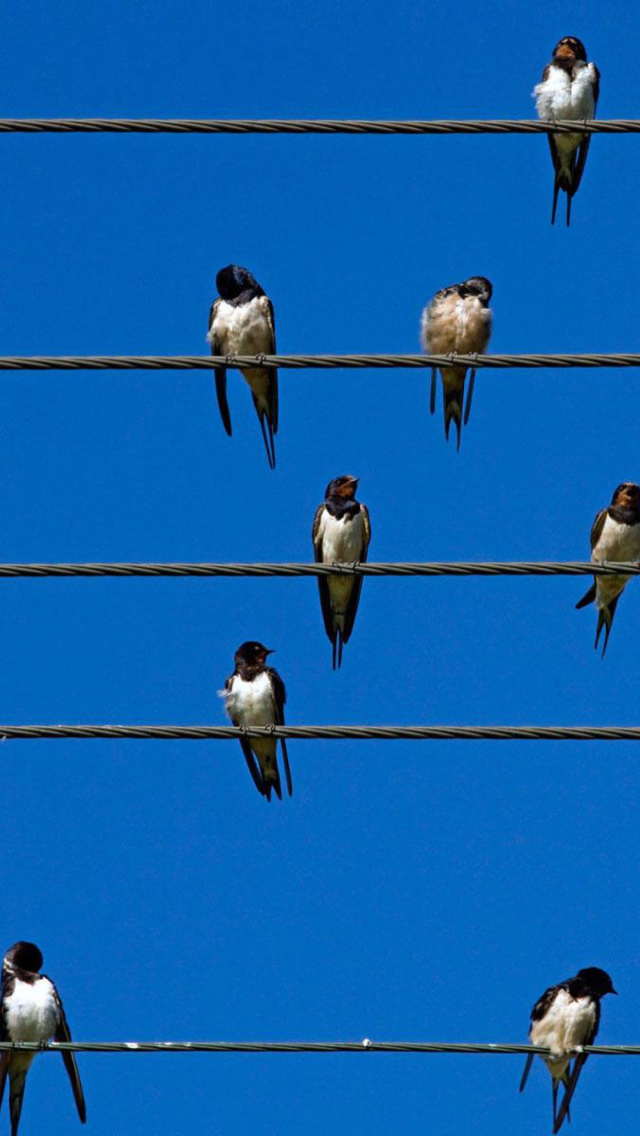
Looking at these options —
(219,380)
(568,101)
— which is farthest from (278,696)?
(568,101)

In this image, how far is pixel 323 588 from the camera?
10.7 metres

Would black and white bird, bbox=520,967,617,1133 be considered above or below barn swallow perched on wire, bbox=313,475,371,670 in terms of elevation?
below

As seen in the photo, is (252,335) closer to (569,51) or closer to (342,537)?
(342,537)

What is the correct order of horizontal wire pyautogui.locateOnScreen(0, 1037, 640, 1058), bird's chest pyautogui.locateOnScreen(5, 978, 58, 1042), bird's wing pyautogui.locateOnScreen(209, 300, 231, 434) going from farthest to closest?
bird's wing pyautogui.locateOnScreen(209, 300, 231, 434) < bird's chest pyautogui.locateOnScreen(5, 978, 58, 1042) < horizontal wire pyautogui.locateOnScreen(0, 1037, 640, 1058)

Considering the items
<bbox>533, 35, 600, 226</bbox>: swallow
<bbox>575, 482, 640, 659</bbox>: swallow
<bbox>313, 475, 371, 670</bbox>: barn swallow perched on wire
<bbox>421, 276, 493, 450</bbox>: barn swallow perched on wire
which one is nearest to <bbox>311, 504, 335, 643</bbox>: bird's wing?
<bbox>313, 475, 371, 670</bbox>: barn swallow perched on wire

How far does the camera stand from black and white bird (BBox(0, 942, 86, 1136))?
28.1 feet

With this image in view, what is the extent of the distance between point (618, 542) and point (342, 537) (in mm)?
1303

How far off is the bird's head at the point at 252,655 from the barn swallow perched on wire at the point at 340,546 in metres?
0.31

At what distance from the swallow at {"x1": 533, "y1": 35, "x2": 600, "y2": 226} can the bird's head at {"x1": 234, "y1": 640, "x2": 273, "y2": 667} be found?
238 centimetres

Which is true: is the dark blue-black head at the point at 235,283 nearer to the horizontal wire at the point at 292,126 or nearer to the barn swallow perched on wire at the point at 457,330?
the barn swallow perched on wire at the point at 457,330

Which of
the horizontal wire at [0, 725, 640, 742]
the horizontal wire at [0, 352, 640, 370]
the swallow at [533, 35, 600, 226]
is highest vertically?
the swallow at [533, 35, 600, 226]

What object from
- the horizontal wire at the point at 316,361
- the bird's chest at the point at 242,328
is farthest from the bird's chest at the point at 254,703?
the horizontal wire at the point at 316,361

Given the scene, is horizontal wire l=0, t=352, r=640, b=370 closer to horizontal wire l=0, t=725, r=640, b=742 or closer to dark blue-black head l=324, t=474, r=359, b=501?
horizontal wire l=0, t=725, r=640, b=742

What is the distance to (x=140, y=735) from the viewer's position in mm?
6273
